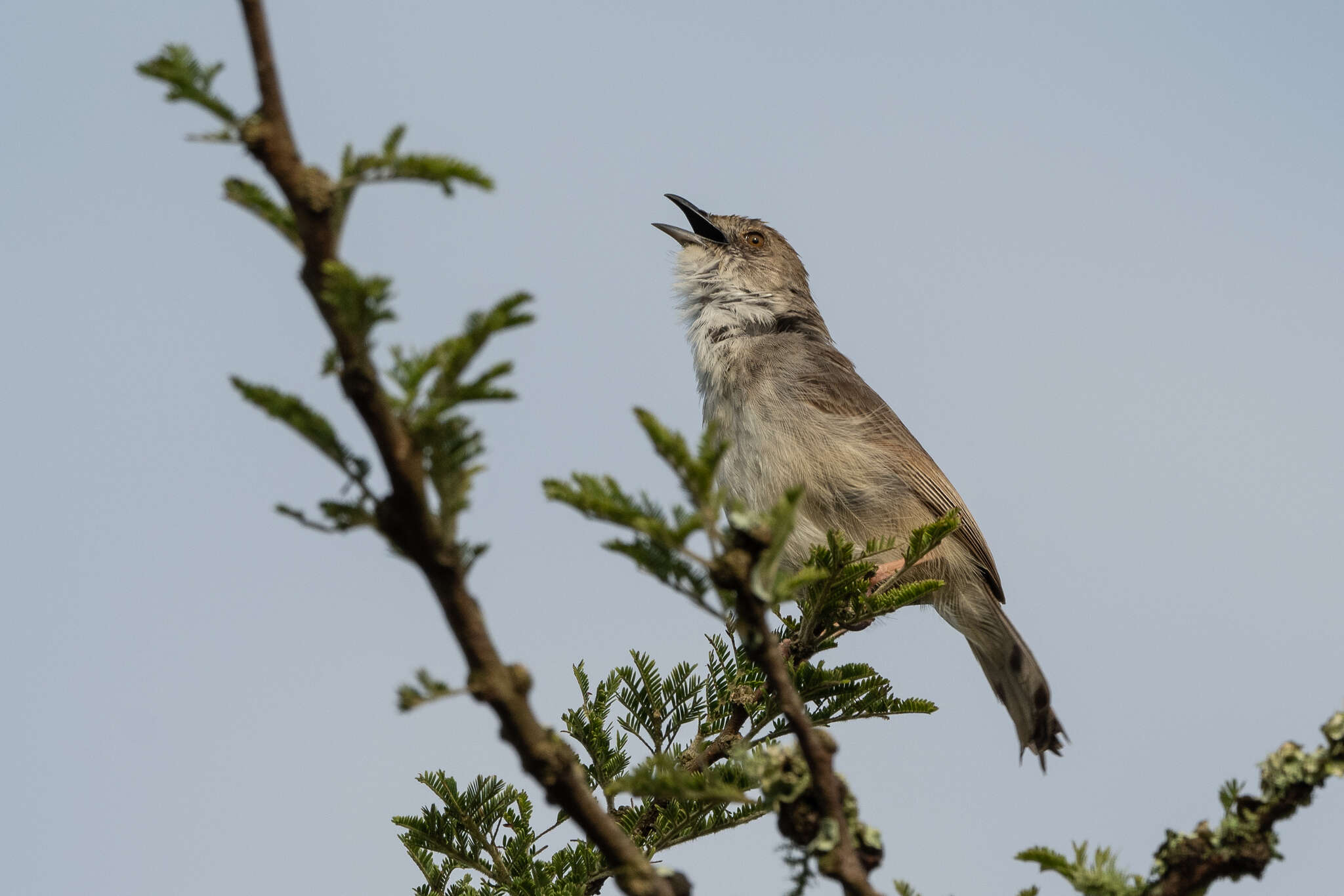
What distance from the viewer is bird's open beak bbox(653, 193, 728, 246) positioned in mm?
8180

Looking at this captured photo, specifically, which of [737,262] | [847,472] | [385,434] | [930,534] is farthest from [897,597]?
[737,262]

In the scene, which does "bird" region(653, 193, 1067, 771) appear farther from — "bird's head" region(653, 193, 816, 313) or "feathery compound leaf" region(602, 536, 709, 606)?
"feathery compound leaf" region(602, 536, 709, 606)

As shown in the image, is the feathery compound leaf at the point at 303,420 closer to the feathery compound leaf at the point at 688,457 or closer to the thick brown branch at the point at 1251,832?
the feathery compound leaf at the point at 688,457

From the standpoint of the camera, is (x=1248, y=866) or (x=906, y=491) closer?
(x=1248, y=866)

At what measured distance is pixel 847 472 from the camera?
A: 6422 millimetres

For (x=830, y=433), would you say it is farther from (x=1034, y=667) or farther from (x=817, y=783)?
(x=817, y=783)

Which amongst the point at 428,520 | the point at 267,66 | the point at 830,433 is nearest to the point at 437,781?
the point at 428,520

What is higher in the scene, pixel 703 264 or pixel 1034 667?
pixel 703 264

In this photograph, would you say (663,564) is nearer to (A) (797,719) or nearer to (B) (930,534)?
(A) (797,719)

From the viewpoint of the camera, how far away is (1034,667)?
6.21 metres

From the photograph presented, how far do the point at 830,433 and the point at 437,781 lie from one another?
3379mm

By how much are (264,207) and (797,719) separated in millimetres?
1156

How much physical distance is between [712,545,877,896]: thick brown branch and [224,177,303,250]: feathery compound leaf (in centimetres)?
84

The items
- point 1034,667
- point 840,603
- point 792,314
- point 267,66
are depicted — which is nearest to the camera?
point 267,66
